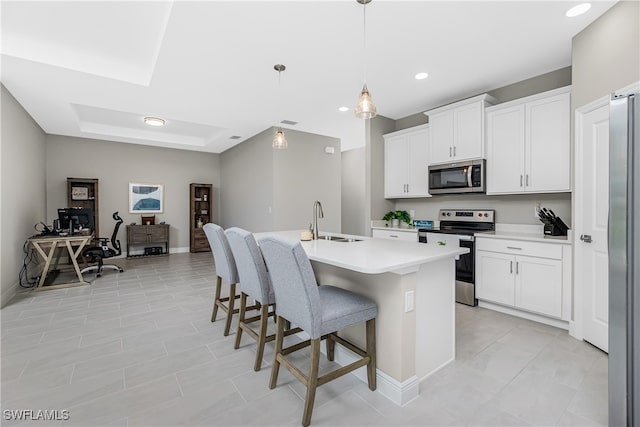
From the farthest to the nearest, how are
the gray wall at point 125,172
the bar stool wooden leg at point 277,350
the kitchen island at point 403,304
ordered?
1. the gray wall at point 125,172
2. the bar stool wooden leg at point 277,350
3. the kitchen island at point 403,304

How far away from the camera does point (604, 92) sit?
235cm

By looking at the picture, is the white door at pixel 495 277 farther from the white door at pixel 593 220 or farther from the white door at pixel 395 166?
the white door at pixel 395 166

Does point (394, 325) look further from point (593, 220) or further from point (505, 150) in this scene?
point (505, 150)

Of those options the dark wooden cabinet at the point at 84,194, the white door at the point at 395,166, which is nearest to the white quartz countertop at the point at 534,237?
the white door at the point at 395,166

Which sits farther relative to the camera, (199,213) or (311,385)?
(199,213)

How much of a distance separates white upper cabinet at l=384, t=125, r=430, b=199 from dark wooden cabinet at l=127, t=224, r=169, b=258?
5386mm

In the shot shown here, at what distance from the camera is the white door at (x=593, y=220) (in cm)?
235

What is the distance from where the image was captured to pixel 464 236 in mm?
3459

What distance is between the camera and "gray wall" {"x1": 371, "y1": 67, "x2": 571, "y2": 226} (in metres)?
3.20

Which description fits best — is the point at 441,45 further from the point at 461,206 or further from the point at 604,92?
the point at 461,206

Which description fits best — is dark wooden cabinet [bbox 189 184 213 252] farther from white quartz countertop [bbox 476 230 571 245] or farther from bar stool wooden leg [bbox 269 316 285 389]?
white quartz countertop [bbox 476 230 571 245]

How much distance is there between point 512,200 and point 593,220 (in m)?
1.15

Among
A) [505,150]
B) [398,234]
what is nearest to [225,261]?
[398,234]

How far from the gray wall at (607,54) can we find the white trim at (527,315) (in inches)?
80.2
